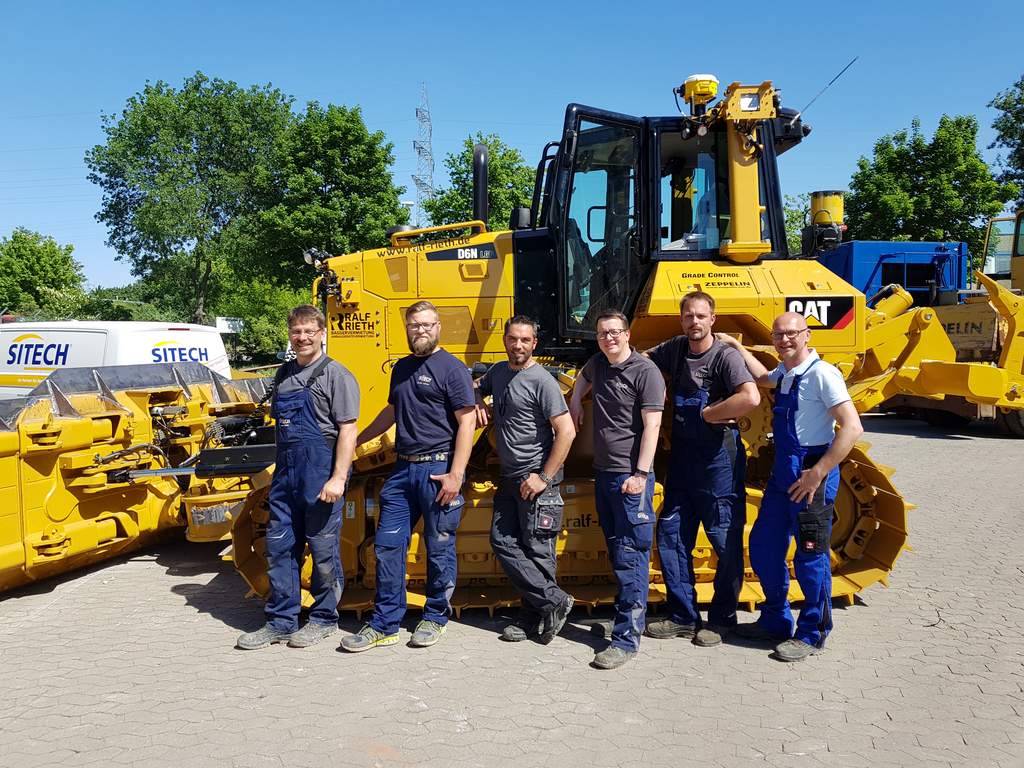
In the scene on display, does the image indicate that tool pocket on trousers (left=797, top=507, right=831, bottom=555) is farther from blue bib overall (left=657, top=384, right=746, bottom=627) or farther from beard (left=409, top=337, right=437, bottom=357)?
beard (left=409, top=337, right=437, bottom=357)

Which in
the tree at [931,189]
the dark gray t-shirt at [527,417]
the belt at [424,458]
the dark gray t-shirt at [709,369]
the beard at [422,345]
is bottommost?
the belt at [424,458]

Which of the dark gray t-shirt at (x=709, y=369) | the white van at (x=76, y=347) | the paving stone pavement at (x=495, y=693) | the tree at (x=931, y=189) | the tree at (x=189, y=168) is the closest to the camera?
the paving stone pavement at (x=495, y=693)

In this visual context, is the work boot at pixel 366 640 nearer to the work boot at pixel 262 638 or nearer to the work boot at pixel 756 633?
the work boot at pixel 262 638

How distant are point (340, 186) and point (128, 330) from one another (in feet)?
63.5

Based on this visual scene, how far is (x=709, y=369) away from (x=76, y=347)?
7.54 meters

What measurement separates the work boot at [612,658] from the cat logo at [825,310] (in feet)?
7.94

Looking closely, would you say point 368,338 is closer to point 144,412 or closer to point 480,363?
point 480,363

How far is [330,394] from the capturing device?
4273 millimetres

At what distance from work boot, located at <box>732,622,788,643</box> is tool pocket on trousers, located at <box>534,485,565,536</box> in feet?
4.12

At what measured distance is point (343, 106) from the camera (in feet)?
88.3

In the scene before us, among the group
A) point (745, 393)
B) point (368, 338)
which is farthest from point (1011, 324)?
point (368, 338)

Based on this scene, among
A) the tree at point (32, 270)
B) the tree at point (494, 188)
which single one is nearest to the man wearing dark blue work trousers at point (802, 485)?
the tree at point (494, 188)

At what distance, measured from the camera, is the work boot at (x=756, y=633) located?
4.30 meters

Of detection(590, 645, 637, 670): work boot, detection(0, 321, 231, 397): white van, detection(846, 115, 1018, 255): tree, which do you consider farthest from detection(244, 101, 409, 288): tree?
detection(590, 645, 637, 670): work boot
